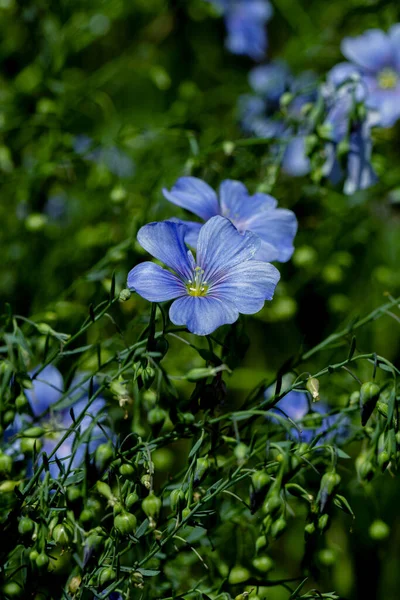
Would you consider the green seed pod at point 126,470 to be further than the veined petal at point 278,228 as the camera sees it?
No

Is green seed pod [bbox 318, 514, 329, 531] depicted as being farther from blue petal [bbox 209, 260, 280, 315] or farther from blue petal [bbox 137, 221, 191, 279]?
blue petal [bbox 137, 221, 191, 279]

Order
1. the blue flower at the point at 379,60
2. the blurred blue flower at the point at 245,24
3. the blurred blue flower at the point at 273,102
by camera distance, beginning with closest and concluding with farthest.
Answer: the blue flower at the point at 379,60 < the blurred blue flower at the point at 273,102 < the blurred blue flower at the point at 245,24

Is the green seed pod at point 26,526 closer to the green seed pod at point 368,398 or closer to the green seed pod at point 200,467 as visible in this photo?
the green seed pod at point 200,467

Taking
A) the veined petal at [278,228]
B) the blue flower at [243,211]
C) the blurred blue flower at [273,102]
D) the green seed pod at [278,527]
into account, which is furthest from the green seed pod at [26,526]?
the blurred blue flower at [273,102]

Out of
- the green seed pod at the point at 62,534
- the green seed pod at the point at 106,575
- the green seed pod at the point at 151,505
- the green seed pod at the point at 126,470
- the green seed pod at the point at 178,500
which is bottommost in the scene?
the green seed pod at the point at 106,575

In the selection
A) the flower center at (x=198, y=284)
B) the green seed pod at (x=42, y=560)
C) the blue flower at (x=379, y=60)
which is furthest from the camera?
the blue flower at (x=379, y=60)

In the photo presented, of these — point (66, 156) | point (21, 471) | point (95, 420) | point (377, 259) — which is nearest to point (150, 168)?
point (66, 156)

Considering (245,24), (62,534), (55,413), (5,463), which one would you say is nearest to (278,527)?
(62,534)
